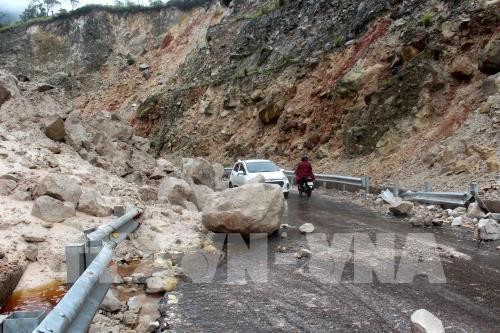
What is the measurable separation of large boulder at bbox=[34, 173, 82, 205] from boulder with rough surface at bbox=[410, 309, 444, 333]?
6161 mm

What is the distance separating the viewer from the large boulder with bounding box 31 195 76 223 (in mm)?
7633

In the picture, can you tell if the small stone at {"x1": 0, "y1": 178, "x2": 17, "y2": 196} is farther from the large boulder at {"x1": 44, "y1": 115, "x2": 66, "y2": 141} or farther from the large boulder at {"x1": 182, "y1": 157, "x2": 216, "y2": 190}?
the large boulder at {"x1": 182, "y1": 157, "x2": 216, "y2": 190}

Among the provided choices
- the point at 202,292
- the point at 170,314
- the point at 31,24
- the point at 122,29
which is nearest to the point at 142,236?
the point at 202,292

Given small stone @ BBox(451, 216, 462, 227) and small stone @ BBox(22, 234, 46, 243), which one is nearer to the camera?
small stone @ BBox(22, 234, 46, 243)

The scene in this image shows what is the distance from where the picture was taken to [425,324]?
162 inches

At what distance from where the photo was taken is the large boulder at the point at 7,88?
12.9 metres

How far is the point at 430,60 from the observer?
20766mm

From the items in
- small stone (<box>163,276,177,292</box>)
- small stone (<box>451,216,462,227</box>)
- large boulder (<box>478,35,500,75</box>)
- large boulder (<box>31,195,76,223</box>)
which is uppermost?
large boulder (<box>478,35,500,75</box>)

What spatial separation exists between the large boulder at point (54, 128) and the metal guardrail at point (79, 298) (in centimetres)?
647

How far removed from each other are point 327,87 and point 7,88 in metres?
17.9

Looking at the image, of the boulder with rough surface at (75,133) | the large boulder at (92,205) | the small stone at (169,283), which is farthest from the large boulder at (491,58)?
the small stone at (169,283)

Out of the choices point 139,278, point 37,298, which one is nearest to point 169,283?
point 139,278

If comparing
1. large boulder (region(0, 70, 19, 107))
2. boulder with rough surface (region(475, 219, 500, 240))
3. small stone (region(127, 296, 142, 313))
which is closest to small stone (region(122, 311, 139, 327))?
small stone (region(127, 296, 142, 313))

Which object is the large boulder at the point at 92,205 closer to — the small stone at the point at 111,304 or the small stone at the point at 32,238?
the small stone at the point at 32,238
